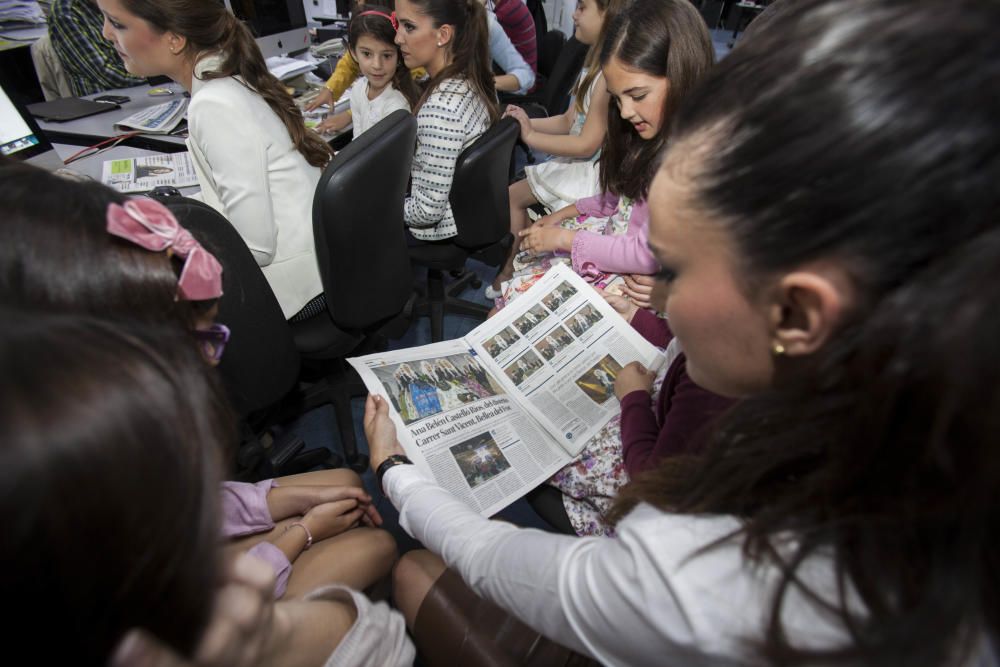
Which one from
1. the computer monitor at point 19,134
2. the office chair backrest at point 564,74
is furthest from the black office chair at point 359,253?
the office chair backrest at point 564,74

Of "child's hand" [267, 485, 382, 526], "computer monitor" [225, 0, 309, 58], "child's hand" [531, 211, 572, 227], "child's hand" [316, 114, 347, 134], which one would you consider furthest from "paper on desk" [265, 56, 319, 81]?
"child's hand" [267, 485, 382, 526]

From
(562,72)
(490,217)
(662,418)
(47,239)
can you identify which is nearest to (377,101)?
(490,217)

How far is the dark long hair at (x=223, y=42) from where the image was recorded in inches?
43.3

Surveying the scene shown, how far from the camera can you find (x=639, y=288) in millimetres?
1132

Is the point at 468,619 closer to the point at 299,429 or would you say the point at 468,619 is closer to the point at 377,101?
the point at 299,429

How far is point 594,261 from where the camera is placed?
1.21 metres

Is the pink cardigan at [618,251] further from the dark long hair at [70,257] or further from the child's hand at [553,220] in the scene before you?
the dark long hair at [70,257]

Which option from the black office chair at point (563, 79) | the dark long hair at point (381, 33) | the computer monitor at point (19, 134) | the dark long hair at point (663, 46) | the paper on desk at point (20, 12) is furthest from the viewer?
the paper on desk at point (20, 12)

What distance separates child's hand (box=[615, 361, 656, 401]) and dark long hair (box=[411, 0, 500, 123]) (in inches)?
42.9

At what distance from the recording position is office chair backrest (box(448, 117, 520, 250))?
133cm

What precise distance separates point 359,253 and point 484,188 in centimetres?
52

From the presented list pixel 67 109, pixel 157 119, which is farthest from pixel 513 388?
pixel 67 109

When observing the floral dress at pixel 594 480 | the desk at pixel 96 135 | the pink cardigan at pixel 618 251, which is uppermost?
the desk at pixel 96 135

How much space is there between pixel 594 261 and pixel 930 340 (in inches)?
37.3
